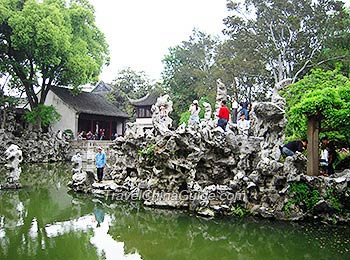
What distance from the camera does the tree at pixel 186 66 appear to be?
3221 cm

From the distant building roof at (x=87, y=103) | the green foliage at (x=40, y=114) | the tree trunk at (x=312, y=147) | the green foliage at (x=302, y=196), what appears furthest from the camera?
the distant building roof at (x=87, y=103)

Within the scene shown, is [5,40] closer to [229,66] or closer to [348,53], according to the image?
[229,66]

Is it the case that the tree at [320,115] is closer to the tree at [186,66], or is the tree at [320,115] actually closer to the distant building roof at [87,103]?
the tree at [186,66]

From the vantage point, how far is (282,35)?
22031mm

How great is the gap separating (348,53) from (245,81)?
22.8ft

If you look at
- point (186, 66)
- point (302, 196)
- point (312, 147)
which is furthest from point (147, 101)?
point (302, 196)

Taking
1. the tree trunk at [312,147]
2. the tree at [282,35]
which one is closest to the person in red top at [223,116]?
the tree trunk at [312,147]

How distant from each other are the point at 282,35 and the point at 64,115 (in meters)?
18.1

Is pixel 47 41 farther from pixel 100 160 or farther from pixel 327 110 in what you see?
pixel 327 110

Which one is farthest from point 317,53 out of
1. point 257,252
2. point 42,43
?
point 257,252

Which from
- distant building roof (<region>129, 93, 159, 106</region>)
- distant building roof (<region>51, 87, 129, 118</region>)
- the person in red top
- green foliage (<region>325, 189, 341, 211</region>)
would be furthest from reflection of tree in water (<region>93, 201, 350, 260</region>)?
distant building roof (<region>129, 93, 159, 106</region>)

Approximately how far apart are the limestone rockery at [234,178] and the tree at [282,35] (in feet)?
39.3

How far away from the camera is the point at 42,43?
20.6m

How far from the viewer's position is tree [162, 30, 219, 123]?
32.2 metres
